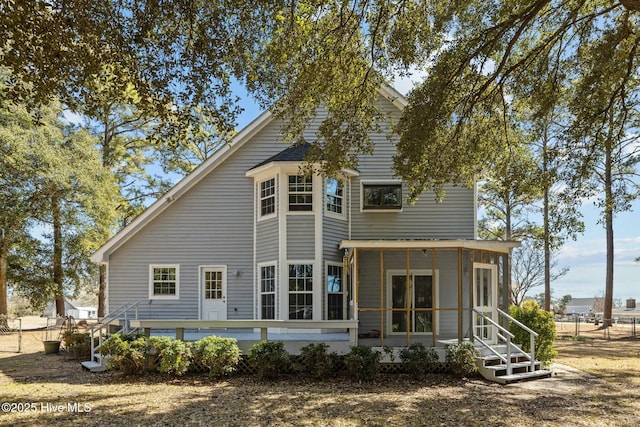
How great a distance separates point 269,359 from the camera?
11.6 m

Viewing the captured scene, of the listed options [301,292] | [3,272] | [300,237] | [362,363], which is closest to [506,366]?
[362,363]

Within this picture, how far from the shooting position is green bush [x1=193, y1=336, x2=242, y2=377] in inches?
459

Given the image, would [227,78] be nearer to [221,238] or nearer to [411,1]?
[411,1]

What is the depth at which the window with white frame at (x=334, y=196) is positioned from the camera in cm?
1564

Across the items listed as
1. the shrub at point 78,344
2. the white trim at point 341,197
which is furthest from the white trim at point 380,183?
the shrub at point 78,344

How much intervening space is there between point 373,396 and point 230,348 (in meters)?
3.45

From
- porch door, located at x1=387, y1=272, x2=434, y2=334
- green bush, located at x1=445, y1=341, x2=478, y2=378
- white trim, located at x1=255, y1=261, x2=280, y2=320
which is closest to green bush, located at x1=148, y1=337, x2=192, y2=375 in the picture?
white trim, located at x1=255, y1=261, x2=280, y2=320

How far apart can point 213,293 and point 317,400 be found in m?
7.62

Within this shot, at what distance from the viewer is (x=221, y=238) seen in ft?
54.4

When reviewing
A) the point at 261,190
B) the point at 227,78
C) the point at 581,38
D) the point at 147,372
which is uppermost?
the point at 581,38

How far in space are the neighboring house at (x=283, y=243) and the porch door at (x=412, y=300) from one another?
28mm

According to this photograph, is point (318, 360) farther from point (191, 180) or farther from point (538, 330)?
point (191, 180)

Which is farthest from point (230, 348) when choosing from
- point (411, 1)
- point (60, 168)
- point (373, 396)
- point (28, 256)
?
point (28, 256)

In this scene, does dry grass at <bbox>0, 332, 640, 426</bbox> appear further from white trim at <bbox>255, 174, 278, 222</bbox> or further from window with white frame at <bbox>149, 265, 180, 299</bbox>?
white trim at <bbox>255, 174, 278, 222</bbox>
